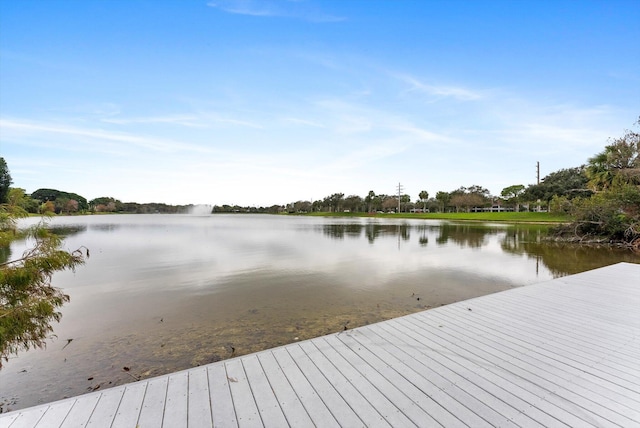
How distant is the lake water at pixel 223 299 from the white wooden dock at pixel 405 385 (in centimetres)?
159

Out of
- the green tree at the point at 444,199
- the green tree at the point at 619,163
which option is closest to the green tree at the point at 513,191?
the green tree at the point at 444,199

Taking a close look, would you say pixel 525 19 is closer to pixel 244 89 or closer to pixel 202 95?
pixel 244 89

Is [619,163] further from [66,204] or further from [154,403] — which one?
[66,204]

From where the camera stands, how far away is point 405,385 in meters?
2.46

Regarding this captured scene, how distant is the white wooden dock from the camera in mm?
2016

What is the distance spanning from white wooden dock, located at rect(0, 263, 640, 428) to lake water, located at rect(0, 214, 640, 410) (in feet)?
5.20

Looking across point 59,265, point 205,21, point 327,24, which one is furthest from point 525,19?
point 59,265

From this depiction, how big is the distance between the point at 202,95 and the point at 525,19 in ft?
67.5

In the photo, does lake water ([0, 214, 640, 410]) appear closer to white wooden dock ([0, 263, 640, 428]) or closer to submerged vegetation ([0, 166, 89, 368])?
submerged vegetation ([0, 166, 89, 368])

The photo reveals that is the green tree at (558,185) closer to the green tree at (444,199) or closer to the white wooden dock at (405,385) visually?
the green tree at (444,199)

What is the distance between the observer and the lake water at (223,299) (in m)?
3.94

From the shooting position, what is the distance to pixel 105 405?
2184 mm

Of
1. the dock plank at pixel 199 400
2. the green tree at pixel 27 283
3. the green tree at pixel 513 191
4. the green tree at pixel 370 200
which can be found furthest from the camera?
the green tree at pixel 370 200

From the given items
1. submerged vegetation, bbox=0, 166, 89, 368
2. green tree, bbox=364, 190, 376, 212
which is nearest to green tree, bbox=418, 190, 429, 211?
green tree, bbox=364, 190, 376, 212
